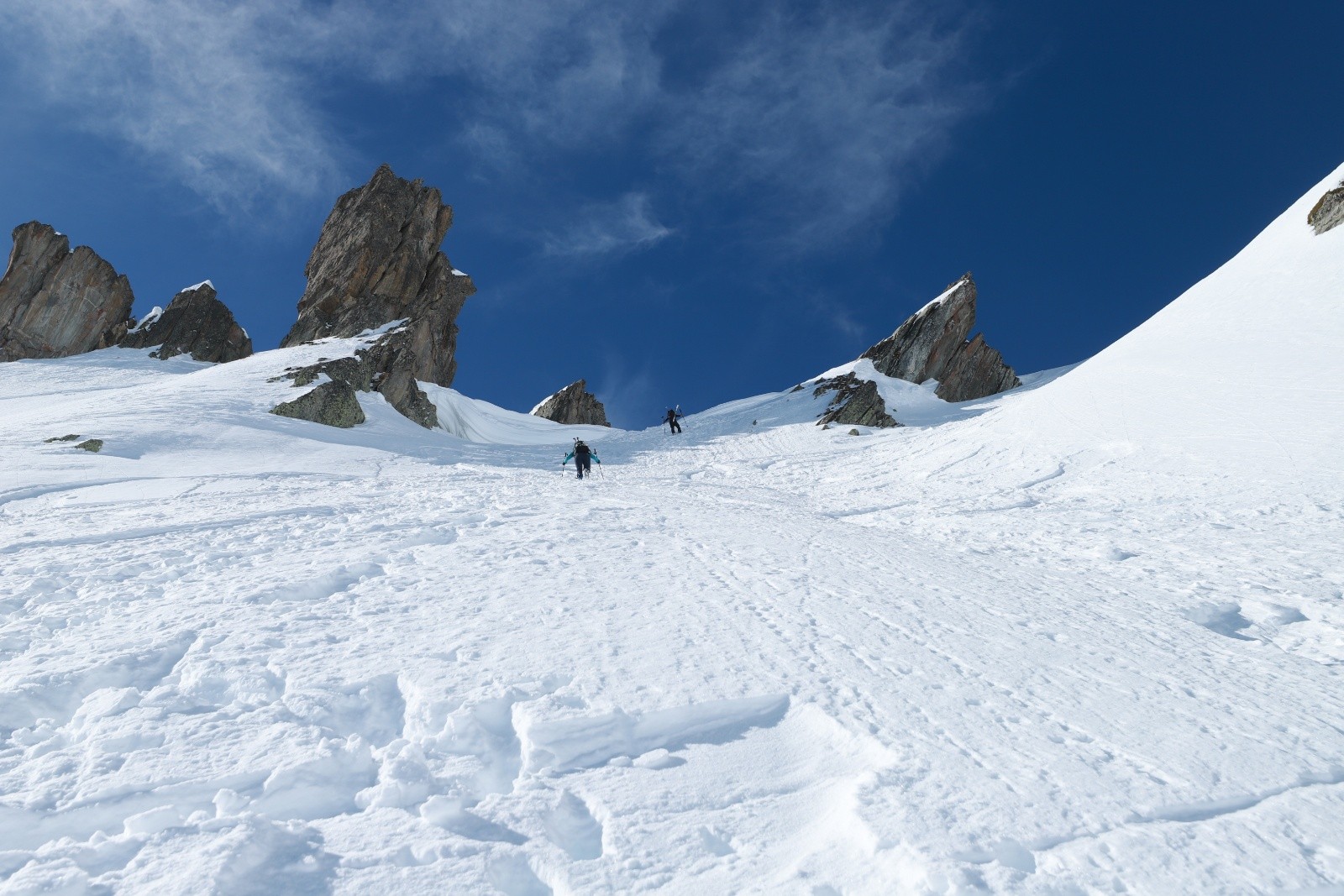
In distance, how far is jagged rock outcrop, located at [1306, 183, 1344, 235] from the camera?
2517 cm

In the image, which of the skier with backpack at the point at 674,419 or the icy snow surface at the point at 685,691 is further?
the skier with backpack at the point at 674,419

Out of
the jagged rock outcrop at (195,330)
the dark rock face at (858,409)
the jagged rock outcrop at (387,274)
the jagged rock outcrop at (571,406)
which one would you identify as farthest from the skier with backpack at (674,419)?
the jagged rock outcrop at (195,330)

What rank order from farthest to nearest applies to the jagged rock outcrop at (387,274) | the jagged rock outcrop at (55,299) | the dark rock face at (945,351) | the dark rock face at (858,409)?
the jagged rock outcrop at (55,299)
the dark rock face at (945,351)
the jagged rock outcrop at (387,274)
the dark rock face at (858,409)

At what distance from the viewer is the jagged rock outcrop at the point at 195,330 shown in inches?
2717

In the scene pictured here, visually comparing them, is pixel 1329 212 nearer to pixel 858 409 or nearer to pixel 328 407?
pixel 858 409

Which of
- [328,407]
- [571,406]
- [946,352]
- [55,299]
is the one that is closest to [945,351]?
[946,352]

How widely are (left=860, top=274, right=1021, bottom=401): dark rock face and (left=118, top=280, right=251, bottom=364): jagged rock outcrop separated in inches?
2491

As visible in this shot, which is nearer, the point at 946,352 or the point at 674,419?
the point at 674,419

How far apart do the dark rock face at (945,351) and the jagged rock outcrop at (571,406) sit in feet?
103

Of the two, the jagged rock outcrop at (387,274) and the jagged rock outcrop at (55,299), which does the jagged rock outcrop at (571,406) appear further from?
the jagged rock outcrop at (55,299)

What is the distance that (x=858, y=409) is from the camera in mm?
41875

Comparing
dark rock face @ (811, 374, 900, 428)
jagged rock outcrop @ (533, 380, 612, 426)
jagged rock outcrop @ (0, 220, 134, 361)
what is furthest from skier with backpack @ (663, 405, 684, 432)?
jagged rock outcrop @ (0, 220, 134, 361)

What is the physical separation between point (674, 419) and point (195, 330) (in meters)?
55.2

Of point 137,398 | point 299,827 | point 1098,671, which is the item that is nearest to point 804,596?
point 1098,671
